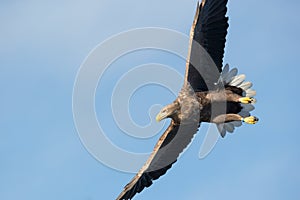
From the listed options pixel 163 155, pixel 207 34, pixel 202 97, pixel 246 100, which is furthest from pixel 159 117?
pixel 207 34

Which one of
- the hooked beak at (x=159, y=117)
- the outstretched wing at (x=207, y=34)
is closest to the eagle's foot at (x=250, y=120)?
the outstretched wing at (x=207, y=34)

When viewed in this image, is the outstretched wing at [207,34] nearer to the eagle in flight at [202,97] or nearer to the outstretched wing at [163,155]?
the eagle in flight at [202,97]

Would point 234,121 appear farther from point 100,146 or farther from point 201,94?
point 100,146

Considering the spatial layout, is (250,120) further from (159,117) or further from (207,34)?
(207,34)

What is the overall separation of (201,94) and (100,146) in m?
2.13

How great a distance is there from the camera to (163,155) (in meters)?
18.4

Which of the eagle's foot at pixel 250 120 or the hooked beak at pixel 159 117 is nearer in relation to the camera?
the hooked beak at pixel 159 117

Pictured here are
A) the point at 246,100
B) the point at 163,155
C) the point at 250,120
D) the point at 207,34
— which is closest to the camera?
the point at 207,34

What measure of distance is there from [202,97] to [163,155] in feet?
5.14

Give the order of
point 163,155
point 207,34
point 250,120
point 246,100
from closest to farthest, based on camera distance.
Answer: point 207,34 < point 246,100 < point 250,120 < point 163,155

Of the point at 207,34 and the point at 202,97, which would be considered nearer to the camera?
the point at 207,34

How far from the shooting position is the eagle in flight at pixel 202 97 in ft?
56.6

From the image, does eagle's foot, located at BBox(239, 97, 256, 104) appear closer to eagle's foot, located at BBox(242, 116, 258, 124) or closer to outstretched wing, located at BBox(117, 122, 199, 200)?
eagle's foot, located at BBox(242, 116, 258, 124)

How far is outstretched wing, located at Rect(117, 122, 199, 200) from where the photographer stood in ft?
59.0
